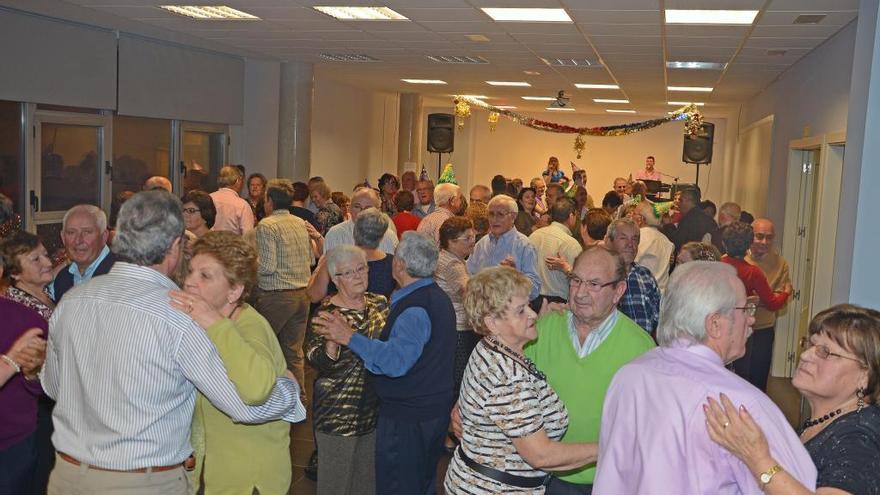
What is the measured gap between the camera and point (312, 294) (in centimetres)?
539

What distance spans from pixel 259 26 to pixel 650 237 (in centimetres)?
441

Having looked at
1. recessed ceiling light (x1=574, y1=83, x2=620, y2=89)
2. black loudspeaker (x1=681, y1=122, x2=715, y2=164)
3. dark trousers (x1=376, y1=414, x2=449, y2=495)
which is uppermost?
recessed ceiling light (x1=574, y1=83, x2=620, y2=89)

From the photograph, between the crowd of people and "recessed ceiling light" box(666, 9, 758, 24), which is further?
"recessed ceiling light" box(666, 9, 758, 24)

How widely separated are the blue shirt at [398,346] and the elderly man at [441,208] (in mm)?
3165

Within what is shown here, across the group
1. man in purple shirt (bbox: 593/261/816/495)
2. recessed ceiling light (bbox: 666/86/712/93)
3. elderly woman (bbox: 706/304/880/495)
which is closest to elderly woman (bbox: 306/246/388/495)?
man in purple shirt (bbox: 593/261/816/495)

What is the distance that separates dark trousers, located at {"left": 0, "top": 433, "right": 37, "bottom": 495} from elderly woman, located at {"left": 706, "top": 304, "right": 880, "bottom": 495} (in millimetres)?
2612

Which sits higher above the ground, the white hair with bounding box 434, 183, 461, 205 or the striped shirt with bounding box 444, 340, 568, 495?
the white hair with bounding box 434, 183, 461, 205

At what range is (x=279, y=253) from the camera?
21.5 ft

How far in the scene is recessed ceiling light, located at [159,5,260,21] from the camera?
7.69m

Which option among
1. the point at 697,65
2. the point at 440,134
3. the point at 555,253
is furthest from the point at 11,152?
the point at 440,134

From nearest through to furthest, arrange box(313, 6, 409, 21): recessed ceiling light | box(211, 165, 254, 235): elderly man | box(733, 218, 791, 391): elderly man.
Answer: box(733, 218, 791, 391): elderly man < box(313, 6, 409, 21): recessed ceiling light < box(211, 165, 254, 235): elderly man

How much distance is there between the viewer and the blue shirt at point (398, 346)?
371 centimetres

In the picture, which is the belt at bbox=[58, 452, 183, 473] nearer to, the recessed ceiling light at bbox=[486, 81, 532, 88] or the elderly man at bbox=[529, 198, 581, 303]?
the elderly man at bbox=[529, 198, 581, 303]

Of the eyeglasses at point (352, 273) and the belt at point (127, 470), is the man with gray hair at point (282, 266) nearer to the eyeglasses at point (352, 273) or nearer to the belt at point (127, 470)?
the eyeglasses at point (352, 273)
